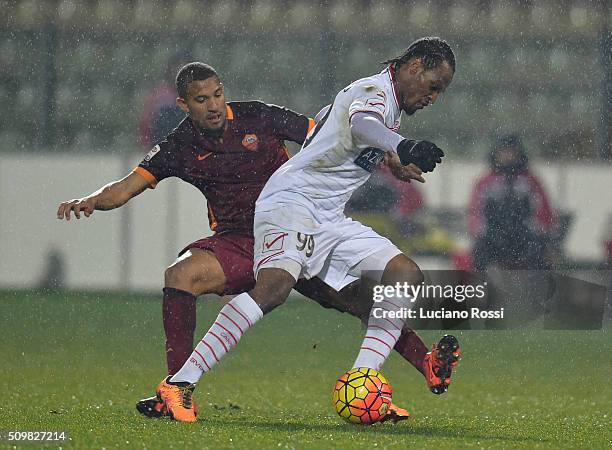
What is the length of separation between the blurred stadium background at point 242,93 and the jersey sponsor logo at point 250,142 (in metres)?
5.02

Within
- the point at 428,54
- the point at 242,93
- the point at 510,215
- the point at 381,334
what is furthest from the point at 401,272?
the point at 242,93

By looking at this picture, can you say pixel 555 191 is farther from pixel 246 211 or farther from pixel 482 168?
pixel 246 211

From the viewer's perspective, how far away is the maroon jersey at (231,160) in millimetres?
6219

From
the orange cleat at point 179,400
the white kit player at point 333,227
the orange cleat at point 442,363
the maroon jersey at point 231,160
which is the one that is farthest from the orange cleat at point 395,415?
the maroon jersey at point 231,160

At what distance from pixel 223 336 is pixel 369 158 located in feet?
3.31

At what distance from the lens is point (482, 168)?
1166cm

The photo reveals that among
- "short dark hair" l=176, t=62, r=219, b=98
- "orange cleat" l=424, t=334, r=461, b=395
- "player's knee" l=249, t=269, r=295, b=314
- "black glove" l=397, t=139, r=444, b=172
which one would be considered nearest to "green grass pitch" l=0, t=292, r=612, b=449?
"orange cleat" l=424, t=334, r=461, b=395

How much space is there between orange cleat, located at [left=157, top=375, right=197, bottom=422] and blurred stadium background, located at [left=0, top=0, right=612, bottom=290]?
19.4 ft

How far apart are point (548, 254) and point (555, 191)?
910 mm

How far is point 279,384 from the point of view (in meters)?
7.55

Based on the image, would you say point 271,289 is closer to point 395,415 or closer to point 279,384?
point 395,415

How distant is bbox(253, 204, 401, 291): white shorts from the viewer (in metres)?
5.62

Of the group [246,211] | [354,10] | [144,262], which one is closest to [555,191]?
[354,10]

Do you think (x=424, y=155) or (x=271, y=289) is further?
(x=271, y=289)
